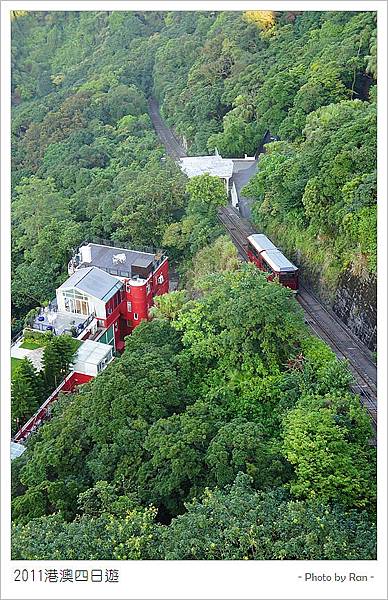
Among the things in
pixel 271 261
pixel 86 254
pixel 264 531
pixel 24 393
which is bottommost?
pixel 24 393

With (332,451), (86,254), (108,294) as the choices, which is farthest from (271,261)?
(332,451)

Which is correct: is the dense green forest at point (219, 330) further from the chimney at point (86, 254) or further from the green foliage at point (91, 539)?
the chimney at point (86, 254)

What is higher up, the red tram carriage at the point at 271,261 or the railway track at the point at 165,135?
the railway track at the point at 165,135

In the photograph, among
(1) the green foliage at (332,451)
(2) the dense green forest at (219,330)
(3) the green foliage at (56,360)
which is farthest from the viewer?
(3) the green foliage at (56,360)

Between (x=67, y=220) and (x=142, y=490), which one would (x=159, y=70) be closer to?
(x=67, y=220)

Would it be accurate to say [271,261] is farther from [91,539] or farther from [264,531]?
[91,539]

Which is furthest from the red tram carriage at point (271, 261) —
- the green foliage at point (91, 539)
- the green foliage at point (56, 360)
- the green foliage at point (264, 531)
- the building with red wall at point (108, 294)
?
the green foliage at point (91, 539)
